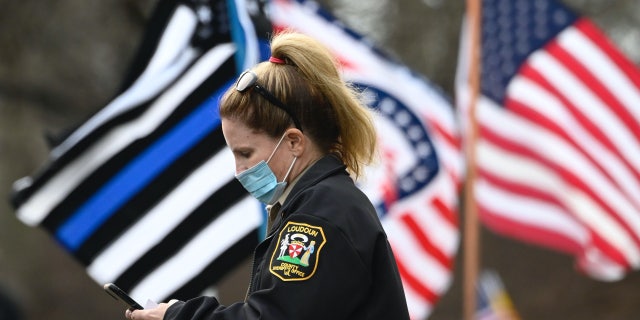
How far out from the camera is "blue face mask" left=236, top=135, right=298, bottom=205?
2.96 m

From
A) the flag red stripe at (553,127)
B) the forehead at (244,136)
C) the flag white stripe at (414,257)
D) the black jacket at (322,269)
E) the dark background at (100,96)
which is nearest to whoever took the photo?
the black jacket at (322,269)

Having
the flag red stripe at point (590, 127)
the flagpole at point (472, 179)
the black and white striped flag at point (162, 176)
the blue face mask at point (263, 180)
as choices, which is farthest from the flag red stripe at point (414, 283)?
the blue face mask at point (263, 180)

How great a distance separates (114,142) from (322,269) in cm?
285

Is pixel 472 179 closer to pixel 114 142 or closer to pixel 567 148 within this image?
pixel 567 148

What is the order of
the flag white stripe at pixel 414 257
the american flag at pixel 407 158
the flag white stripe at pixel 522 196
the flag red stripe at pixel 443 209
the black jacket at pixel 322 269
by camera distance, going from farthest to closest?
the flag white stripe at pixel 522 196
the flag red stripe at pixel 443 209
the flag white stripe at pixel 414 257
the american flag at pixel 407 158
the black jacket at pixel 322 269

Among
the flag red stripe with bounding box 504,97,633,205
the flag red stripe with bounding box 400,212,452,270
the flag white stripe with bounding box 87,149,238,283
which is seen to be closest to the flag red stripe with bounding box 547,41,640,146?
the flag red stripe with bounding box 504,97,633,205

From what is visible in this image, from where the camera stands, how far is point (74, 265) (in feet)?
63.8

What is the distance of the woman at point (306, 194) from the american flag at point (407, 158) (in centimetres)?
380

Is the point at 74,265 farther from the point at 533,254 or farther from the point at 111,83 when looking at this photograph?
the point at 533,254

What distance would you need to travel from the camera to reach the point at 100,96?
543 inches

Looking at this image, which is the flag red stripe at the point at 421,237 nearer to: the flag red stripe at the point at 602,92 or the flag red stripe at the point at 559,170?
the flag red stripe at the point at 559,170

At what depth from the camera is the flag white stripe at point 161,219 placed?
525 centimetres

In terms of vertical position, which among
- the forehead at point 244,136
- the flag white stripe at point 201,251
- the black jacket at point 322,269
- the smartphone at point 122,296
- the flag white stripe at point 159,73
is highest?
the forehead at point 244,136

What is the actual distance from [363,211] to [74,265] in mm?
17116
